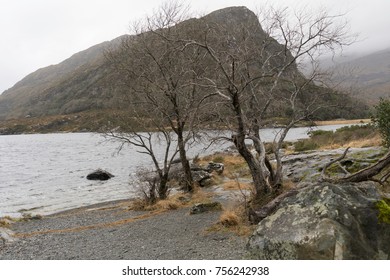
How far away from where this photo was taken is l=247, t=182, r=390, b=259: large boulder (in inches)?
245

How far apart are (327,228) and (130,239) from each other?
7392mm

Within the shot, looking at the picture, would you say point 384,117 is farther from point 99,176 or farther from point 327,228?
point 99,176

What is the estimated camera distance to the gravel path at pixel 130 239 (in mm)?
9698

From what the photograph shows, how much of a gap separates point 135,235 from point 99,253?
1963mm

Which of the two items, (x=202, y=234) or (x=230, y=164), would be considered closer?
(x=202, y=234)

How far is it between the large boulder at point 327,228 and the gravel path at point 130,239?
4.86 ft

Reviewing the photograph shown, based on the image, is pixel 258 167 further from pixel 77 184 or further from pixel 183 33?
pixel 77 184

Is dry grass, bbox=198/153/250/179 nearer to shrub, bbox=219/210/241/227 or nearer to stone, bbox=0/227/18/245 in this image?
shrub, bbox=219/210/241/227

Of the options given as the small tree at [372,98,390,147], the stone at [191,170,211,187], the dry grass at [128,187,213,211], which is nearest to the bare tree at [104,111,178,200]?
the dry grass at [128,187,213,211]

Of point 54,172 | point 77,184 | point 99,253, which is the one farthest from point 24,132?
point 99,253

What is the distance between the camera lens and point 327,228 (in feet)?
20.8

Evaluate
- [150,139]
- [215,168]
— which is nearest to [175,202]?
[150,139]

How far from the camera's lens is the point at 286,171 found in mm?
20500

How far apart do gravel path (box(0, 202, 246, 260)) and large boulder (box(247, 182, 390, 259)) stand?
1482mm
